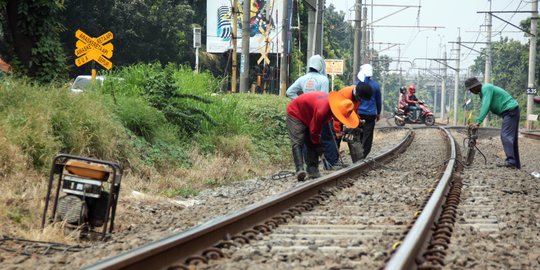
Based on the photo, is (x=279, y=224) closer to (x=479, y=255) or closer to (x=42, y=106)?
(x=479, y=255)

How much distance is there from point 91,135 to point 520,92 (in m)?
69.3

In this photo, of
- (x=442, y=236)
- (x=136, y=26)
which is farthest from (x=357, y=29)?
(x=442, y=236)

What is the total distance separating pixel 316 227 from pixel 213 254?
151 cm

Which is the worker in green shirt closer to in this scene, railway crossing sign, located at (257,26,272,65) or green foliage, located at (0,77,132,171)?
green foliage, located at (0,77,132,171)

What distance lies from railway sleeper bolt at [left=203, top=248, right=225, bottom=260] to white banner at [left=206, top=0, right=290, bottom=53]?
135 feet

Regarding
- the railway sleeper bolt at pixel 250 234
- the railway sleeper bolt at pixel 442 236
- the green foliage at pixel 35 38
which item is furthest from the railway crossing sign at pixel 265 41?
the railway sleeper bolt at pixel 442 236

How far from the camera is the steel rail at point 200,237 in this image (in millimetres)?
4398

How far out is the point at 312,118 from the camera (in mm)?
10125

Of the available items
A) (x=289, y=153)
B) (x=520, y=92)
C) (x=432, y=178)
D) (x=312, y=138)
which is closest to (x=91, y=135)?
(x=312, y=138)

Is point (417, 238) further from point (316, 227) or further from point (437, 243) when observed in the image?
point (316, 227)

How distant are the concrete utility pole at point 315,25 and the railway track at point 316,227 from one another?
15.8 meters

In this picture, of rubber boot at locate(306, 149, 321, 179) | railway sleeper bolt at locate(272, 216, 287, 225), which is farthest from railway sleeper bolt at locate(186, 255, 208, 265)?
rubber boot at locate(306, 149, 321, 179)

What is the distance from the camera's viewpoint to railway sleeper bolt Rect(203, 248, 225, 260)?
5.08 m

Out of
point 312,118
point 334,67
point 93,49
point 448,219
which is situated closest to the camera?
point 448,219
